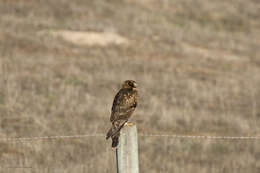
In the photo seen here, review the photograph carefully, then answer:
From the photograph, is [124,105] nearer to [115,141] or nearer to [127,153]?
[115,141]

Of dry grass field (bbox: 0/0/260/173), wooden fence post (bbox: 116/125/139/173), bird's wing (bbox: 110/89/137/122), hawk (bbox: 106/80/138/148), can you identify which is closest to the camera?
wooden fence post (bbox: 116/125/139/173)

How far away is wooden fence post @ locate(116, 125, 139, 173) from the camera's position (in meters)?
5.10

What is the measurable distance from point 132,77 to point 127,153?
45.6ft

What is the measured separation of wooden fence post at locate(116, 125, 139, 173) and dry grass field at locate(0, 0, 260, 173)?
5.50 ft

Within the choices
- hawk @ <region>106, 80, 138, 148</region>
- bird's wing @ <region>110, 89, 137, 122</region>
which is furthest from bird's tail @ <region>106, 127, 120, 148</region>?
bird's wing @ <region>110, 89, 137, 122</region>

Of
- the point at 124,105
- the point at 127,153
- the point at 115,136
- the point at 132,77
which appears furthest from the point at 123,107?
the point at 132,77

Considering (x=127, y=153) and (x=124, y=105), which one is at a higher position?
(x=124, y=105)

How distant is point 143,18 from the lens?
30781mm

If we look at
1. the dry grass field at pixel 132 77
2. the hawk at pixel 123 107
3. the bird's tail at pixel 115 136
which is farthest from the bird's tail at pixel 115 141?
the dry grass field at pixel 132 77

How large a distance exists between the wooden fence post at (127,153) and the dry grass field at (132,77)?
1.68 m

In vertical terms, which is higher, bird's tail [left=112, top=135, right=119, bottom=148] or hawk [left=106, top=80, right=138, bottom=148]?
hawk [left=106, top=80, right=138, bottom=148]

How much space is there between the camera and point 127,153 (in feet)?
16.8

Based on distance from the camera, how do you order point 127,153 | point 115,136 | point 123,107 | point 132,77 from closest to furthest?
1. point 127,153
2. point 115,136
3. point 123,107
4. point 132,77

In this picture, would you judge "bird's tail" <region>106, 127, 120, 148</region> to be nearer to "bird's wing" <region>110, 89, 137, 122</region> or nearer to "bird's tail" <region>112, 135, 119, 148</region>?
"bird's tail" <region>112, 135, 119, 148</region>
